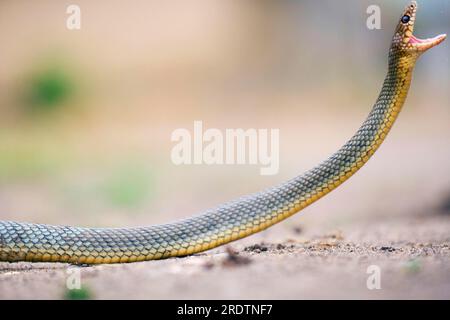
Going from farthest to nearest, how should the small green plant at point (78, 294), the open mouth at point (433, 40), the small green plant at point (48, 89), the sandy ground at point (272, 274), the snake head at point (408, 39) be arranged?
the small green plant at point (48, 89)
the snake head at point (408, 39)
the open mouth at point (433, 40)
the small green plant at point (78, 294)
the sandy ground at point (272, 274)

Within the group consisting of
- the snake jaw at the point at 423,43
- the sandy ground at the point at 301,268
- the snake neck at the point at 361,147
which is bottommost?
the sandy ground at the point at 301,268

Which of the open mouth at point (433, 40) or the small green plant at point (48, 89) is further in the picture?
the small green plant at point (48, 89)

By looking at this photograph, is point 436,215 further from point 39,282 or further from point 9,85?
point 9,85

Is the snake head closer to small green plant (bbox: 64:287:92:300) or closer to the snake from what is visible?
the snake

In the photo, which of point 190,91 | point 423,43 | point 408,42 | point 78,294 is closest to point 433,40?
point 423,43

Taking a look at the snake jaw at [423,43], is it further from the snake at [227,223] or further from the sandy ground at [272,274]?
the sandy ground at [272,274]

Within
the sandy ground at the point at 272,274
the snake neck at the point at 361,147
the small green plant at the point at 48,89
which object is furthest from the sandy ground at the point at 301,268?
the small green plant at the point at 48,89

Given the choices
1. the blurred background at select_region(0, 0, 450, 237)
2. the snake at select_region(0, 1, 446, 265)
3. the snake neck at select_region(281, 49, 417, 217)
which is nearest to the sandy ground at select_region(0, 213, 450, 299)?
the snake at select_region(0, 1, 446, 265)
